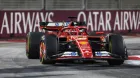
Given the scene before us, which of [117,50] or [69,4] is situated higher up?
[117,50]

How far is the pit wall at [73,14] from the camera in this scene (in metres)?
24.8

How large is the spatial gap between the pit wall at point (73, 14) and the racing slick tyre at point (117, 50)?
490 inches

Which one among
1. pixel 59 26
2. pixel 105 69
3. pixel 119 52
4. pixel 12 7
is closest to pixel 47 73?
pixel 105 69

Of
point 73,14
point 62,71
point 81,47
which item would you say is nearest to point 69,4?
point 73,14

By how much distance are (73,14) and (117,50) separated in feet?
43.7

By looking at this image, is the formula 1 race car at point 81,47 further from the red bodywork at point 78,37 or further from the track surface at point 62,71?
the track surface at point 62,71

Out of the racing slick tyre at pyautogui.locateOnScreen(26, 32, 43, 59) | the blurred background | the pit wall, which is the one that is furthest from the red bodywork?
the blurred background

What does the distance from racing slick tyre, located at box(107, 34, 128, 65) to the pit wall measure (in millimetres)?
12448

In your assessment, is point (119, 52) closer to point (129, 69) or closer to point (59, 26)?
point (129, 69)

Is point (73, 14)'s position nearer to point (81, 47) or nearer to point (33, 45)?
point (33, 45)

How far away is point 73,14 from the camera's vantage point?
84.9 feet

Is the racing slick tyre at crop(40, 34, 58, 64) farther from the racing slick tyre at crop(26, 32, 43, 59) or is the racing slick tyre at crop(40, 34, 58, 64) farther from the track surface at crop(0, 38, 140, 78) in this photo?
the racing slick tyre at crop(26, 32, 43, 59)

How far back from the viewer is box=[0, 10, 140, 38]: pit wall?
24.8 metres

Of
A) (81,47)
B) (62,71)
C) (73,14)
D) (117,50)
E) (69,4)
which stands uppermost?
(81,47)
